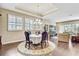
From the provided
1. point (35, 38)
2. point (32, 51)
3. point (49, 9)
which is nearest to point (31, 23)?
point (35, 38)

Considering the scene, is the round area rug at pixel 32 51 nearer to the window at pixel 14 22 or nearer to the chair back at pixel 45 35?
the chair back at pixel 45 35

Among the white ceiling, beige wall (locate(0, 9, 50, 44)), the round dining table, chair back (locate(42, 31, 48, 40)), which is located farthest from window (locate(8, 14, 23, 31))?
chair back (locate(42, 31, 48, 40))

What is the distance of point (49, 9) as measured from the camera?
116 inches

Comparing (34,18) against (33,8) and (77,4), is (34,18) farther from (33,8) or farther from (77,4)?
(77,4)

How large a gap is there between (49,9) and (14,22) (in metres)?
1.02

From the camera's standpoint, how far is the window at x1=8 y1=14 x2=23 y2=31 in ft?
9.39

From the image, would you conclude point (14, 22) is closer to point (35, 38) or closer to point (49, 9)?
point (35, 38)

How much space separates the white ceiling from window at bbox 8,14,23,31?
0.76ft

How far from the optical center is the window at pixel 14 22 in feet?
9.39

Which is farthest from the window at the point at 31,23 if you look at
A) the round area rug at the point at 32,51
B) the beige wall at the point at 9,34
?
the round area rug at the point at 32,51

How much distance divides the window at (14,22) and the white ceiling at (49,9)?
0.23 meters

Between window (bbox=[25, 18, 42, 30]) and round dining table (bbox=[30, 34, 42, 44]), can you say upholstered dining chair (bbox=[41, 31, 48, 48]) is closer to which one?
round dining table (bbox=[30, 34, 42, 44])

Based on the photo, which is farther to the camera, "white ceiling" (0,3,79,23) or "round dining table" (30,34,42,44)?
"round dining table" (30,34,42,44)

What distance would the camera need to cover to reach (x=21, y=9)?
285cm
